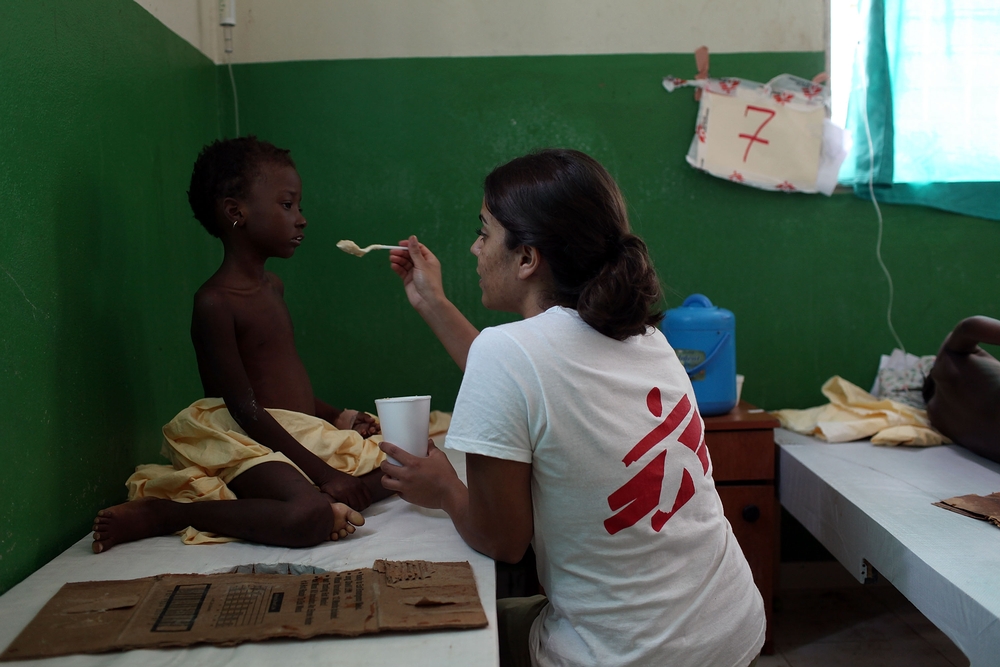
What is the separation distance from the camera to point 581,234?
54.7 inches

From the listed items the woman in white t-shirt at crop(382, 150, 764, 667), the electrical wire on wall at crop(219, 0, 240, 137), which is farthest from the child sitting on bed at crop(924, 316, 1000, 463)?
the electrical wire on wall at crop(219, 0, 240, 137)

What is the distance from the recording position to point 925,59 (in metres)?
2.98

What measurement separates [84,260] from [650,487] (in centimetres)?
146

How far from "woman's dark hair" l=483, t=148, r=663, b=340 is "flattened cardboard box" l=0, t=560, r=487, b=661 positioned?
56cm

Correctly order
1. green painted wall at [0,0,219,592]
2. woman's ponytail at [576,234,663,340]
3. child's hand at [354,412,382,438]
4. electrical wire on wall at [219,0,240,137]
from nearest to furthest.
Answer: woman's ponytail at [576,234,663,340], green painted wall at [0,0,219,592], child's hand at [354,412,382,438], electrical wire on wall at [219,0,240,137]

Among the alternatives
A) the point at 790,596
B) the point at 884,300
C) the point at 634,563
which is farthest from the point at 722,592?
the point at 884,300

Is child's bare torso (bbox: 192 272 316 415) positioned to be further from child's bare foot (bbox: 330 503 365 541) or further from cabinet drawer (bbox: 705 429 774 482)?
cabinet drawer (bbox: 705 429 774 482)

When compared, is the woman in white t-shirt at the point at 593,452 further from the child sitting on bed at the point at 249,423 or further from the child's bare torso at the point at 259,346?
the child's bare torso at the point at 259,346

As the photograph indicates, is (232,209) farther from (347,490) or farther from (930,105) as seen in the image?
(930,105)

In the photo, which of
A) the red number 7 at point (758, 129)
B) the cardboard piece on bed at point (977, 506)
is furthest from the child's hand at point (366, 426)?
the red number 7 at point (758, 129)

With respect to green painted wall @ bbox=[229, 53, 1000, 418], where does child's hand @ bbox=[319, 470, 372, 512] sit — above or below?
below

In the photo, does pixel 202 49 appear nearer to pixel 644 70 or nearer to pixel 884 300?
pixel 644 70

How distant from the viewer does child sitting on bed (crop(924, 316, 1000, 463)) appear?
238cm

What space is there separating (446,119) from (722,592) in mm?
2179
